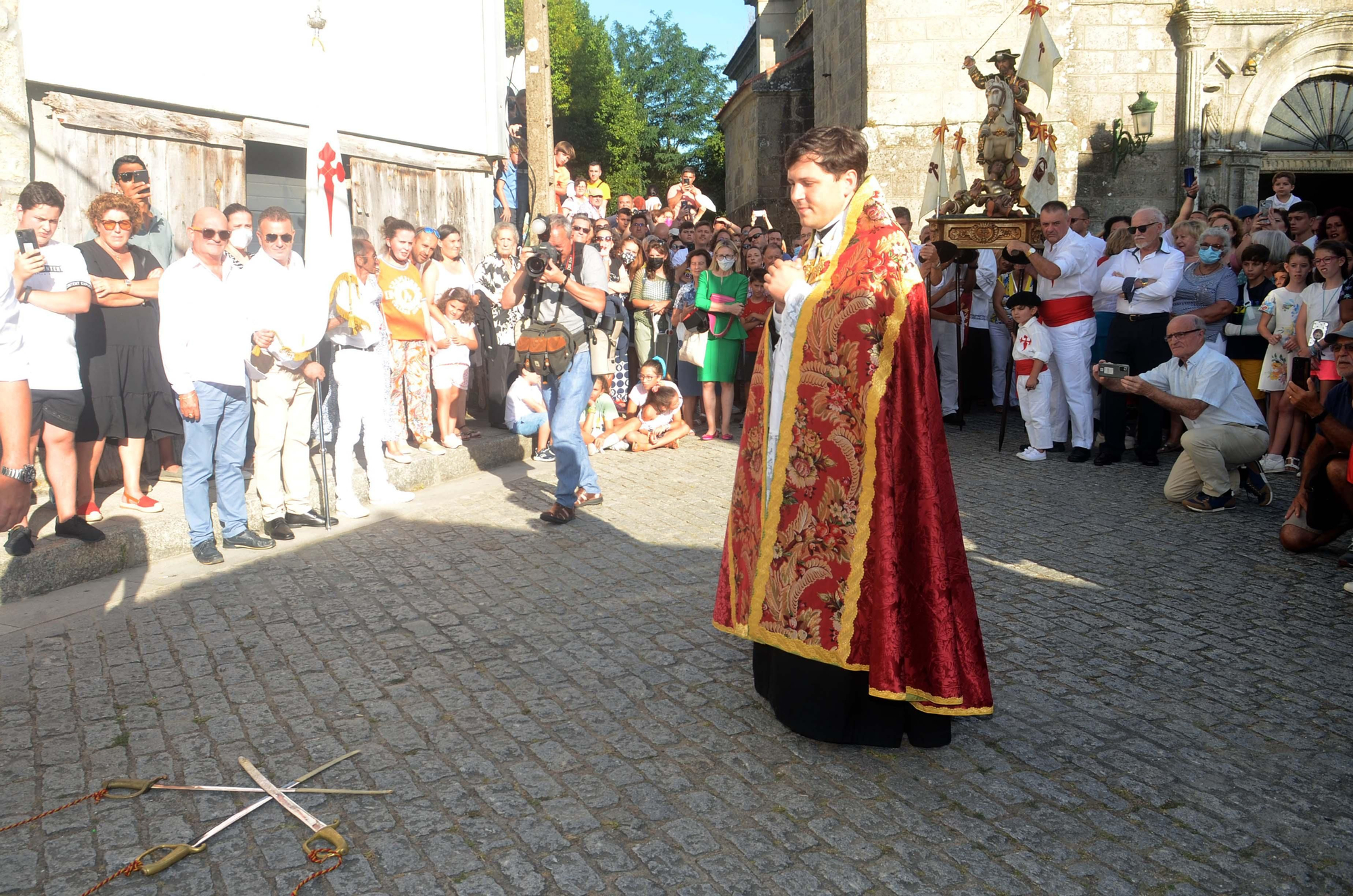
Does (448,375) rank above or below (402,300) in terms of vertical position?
below

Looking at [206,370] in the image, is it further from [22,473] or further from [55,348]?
[22,473]

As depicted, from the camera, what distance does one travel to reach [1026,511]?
745 cm

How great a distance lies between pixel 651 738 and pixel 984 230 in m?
8.04

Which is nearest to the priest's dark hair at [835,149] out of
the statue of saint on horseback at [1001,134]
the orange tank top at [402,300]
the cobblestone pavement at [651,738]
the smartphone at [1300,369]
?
the cobblestone pavement at [651,738]

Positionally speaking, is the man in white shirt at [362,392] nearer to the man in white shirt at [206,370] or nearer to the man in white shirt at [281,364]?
the man in white shirt at [281,364]

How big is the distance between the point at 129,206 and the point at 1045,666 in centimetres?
591

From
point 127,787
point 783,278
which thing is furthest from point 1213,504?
point 127,787

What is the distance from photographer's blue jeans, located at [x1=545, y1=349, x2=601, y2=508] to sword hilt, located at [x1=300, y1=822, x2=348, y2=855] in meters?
4.07

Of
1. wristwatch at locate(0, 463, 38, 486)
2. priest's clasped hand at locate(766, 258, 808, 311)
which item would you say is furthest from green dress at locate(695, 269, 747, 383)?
priest's clasped hand at locate(766, 258, 808, 311)

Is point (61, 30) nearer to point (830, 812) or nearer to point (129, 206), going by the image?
point (129, 206)

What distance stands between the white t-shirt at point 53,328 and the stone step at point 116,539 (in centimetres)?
88

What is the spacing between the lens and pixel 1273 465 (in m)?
8.60

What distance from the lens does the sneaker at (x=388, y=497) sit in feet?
26.0

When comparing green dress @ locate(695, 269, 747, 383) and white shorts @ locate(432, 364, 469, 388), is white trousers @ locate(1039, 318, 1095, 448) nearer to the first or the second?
green dress @ locate(695, 269, 747, 383)
